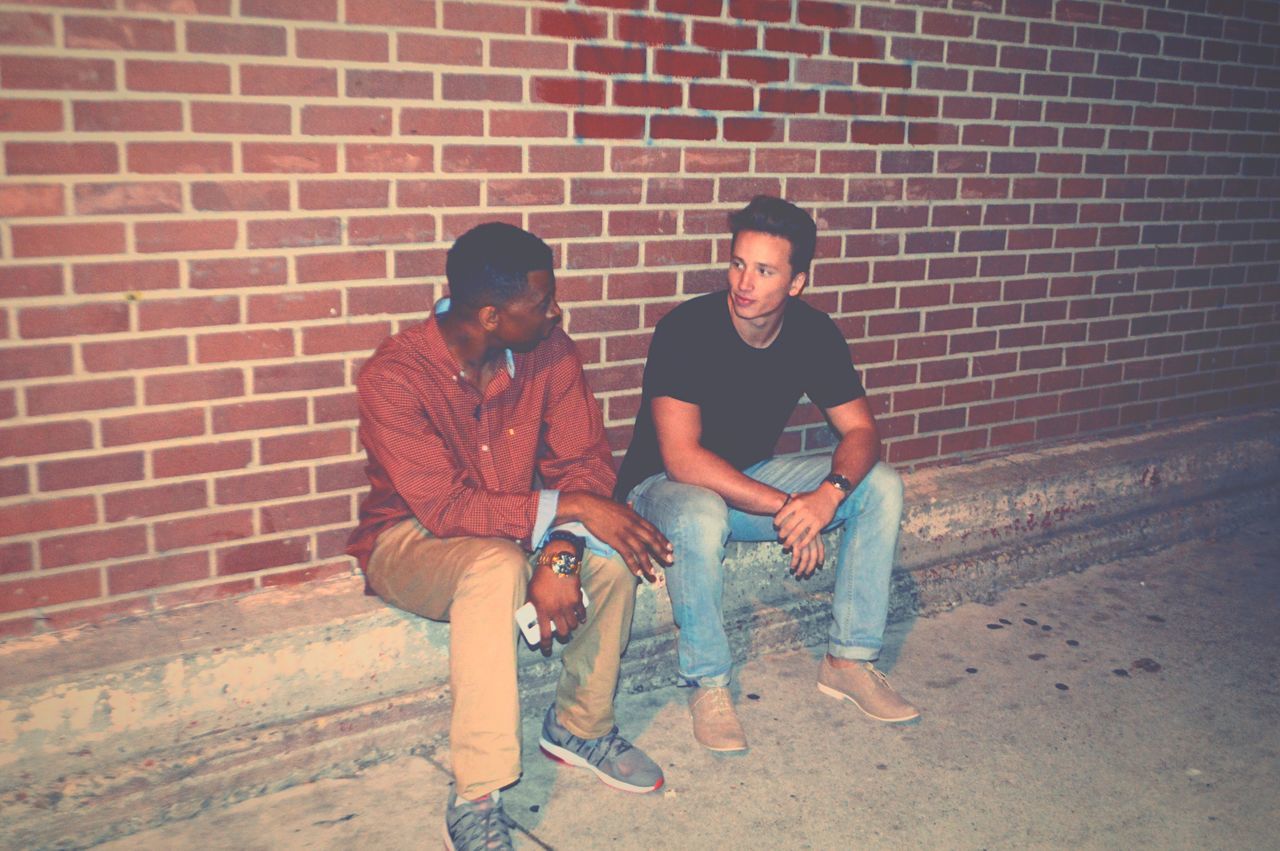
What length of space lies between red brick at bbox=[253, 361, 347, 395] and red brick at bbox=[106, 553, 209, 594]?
545 millimetres

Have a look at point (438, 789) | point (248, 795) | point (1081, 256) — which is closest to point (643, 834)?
point (438, 789)

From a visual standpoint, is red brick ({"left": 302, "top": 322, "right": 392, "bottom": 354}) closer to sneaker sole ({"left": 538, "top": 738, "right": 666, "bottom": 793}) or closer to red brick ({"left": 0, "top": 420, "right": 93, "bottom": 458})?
red brick ({"left": 0, "top": 420, "right": 93, "bottom": 458})

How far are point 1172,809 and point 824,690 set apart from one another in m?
1.14

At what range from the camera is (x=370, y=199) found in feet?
12.1

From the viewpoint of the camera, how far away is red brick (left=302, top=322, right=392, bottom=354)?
3699 millimetres

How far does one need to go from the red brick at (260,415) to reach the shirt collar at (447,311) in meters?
0.52

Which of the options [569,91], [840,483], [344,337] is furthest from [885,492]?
[344,337]

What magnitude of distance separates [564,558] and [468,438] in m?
0.49

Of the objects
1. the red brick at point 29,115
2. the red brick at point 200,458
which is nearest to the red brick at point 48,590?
the red brick at point 200,458

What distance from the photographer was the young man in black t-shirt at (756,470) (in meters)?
3.89

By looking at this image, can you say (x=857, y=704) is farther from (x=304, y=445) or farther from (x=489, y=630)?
(x=304, y=445)

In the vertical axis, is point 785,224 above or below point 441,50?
below

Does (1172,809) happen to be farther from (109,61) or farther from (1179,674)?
(109,61)

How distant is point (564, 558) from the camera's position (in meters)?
3.48
